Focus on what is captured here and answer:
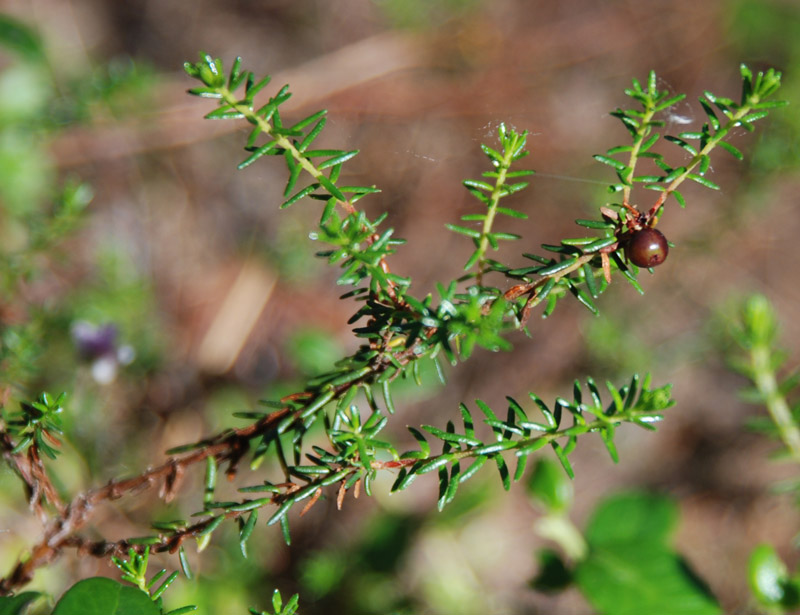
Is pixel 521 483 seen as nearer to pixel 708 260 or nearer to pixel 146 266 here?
pixel 708 260

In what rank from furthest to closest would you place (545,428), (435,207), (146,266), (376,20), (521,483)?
1. (376,20)
2. (435,207)
3. (146,266)
4. (521,483)
5. (545,428)

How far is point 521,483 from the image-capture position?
2.65 m

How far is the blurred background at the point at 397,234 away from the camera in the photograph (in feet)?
7.63

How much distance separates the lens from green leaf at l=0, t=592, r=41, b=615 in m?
0.96

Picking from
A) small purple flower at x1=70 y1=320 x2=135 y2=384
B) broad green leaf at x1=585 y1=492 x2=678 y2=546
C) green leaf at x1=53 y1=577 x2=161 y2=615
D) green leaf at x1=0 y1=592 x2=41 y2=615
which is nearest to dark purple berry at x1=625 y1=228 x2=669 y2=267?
green leaf at x1=53 y1=577 x2=161 y2=615

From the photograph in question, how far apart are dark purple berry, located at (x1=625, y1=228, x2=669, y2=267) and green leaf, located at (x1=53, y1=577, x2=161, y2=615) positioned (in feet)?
2.71

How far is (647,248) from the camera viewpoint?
84 centimetres

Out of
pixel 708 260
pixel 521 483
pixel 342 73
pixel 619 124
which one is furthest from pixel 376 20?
Answer: pixel 521 483

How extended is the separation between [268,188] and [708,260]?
2.04m

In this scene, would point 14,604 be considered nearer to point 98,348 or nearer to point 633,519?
point 98,348

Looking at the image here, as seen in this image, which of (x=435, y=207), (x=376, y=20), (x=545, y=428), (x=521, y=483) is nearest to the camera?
(x=545, y=428)

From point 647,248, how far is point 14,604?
1021 millimetres

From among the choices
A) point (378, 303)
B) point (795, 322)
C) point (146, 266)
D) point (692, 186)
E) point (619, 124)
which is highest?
point (378, 303)

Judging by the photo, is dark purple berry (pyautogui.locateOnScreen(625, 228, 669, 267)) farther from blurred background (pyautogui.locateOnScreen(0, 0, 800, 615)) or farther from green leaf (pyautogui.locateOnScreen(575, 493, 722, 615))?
blurred background (pyautogui.locateOnScreen(0, 0, 800, 615))
